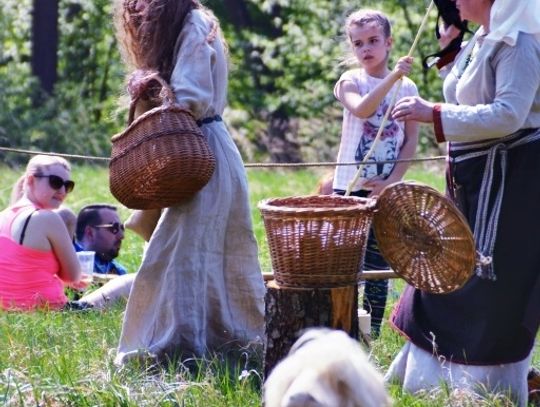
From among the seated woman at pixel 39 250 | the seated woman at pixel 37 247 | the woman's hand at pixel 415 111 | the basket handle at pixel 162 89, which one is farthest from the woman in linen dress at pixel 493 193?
the seated woman at pixel 37 247

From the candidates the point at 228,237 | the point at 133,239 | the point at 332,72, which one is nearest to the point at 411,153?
the point at 228,237

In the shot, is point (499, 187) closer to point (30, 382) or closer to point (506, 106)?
point (506, 106)

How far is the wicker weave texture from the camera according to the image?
5.17 metres

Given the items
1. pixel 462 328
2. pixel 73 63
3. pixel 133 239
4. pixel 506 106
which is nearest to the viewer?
pixel 506 106

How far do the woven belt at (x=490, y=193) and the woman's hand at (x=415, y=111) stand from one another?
26 cm

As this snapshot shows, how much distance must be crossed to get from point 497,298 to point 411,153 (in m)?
1.91

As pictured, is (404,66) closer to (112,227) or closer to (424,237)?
(424,237)

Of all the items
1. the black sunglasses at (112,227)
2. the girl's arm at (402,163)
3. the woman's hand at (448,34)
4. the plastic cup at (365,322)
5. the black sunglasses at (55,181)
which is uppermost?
the woman's hand at (448,34)

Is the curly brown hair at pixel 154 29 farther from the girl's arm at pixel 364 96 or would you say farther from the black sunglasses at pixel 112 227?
the black sunglasses at pixel 112 227

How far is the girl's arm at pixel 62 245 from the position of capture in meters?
6.96

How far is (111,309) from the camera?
22.0 ft

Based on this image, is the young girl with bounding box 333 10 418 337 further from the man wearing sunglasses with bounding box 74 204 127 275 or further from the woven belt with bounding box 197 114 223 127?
the man wearing sunglasses with bounding box 74 204 127 275

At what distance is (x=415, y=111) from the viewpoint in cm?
475

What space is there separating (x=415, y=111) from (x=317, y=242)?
0.66 metres
